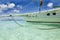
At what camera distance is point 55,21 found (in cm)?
634

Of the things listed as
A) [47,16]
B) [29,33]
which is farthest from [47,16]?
[29,33]

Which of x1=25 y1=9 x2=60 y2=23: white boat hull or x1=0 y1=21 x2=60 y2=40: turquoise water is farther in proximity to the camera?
x1=25 y1=9 x2=60 y2=23: white boat hull

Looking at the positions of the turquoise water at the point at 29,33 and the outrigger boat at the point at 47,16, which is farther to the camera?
the outrigger boat at the point at 47,16

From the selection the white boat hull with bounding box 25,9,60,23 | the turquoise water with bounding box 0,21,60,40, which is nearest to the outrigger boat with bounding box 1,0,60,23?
the white boat hull with bounding box 25,9,60,23

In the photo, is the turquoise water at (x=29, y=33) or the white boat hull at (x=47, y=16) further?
the white boat hull at (x=47, y=16)

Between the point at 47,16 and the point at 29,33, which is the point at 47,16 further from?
the point at 29,33

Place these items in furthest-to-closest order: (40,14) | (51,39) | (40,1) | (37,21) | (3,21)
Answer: (37,21) → (40,14) → (3,21) → (40,1) → (51,39)

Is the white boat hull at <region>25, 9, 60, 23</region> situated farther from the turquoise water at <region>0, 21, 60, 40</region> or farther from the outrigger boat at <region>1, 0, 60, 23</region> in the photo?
the turquoise water at <region>0, 21, 60, 40</region>

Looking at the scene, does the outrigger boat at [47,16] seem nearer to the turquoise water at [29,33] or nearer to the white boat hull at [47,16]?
the white boat hull at [47,16]

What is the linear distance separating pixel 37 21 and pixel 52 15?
3.55 ft

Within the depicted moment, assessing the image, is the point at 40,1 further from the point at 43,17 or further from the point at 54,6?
the point at 43,17

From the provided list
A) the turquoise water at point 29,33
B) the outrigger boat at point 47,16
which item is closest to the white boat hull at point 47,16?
the outrigger boat at point 47,16

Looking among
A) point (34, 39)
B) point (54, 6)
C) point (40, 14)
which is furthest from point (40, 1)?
point (34, 39)

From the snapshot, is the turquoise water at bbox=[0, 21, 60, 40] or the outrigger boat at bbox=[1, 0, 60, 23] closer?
the turquoise water at bbox=[0, 21, 60, 40]
